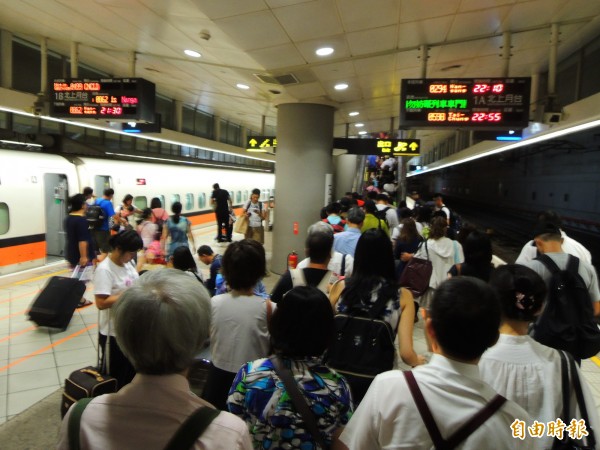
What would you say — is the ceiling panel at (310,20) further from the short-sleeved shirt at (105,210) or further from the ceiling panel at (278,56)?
the short-sleeved shirt at (105,210)

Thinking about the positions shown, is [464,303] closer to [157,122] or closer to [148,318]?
[148,318]

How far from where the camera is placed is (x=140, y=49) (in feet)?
25.0

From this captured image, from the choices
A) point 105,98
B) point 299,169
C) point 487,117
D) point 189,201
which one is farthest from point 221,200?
point 487,117

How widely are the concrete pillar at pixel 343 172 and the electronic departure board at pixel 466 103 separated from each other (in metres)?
14.8

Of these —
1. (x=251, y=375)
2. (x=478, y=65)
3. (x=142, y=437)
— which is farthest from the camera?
(x=478, y=65)

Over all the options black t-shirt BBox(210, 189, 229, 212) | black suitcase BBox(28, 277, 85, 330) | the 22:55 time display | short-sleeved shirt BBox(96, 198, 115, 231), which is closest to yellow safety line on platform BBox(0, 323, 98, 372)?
black suitcase BBox(28, 277, 85, 330)

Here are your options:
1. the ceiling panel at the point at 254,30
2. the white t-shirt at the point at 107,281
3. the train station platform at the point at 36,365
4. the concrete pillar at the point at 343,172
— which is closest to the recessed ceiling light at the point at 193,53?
the ceiling panel at the point at 254,30

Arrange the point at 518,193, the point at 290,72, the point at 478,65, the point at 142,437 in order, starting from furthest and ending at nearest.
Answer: the point at 518,193, the point at 478,65, the point at 290,72, the point at 142,437

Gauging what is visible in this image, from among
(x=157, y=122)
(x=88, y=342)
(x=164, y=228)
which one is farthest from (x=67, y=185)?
(x=88, y=342)

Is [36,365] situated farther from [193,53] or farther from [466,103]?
[466,103]

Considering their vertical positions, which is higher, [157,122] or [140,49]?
[140,49]

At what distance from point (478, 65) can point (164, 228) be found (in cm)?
686

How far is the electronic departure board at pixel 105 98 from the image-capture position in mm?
7059

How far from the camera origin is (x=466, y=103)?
6066 millimetres
